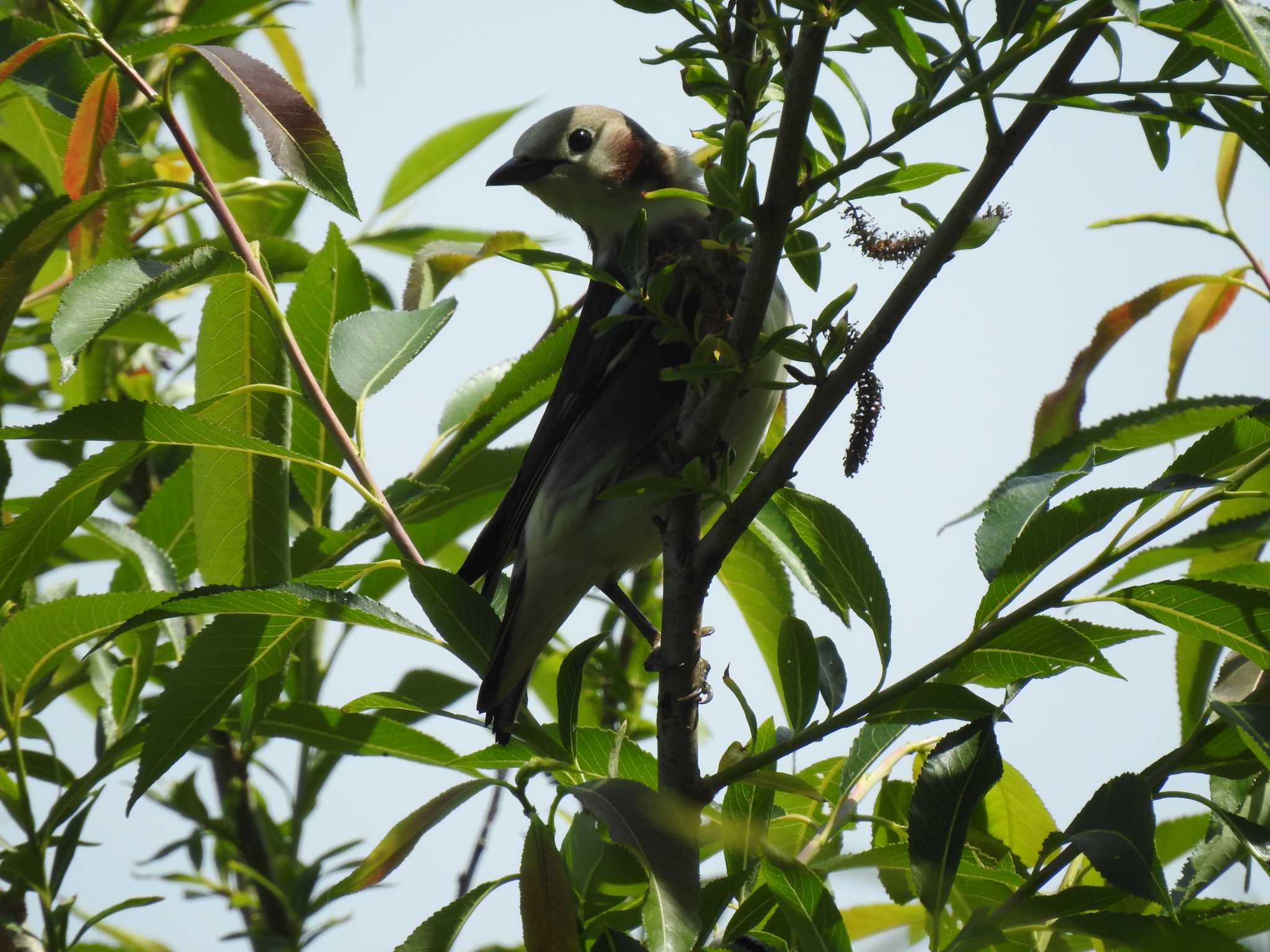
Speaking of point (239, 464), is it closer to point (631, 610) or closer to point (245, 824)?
point (245, 824)

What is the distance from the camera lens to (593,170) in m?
3.93

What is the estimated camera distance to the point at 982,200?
1.47 metres

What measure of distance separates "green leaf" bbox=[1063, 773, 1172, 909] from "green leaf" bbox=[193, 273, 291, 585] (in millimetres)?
1435

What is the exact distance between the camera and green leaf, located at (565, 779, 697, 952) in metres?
1.48

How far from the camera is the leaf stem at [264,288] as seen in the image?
2035 millimetres

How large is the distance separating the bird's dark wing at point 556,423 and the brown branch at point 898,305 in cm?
134

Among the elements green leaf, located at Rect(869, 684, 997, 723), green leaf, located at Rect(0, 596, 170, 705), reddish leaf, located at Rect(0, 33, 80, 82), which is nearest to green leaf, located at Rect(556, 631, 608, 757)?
green leaf, located at Rect(869, 684, 997, 723)

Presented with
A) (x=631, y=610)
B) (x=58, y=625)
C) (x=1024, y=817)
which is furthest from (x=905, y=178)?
(x=631, y=610)

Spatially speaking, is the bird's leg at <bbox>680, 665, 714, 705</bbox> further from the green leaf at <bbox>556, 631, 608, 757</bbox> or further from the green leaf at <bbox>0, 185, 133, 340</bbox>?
the green leaf at <bbox>0, 185, 133, 340</bbox>

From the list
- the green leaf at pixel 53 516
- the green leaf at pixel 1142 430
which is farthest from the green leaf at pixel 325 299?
the green leaf at pixel 1142 430

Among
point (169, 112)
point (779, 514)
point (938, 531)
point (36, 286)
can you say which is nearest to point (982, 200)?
point (938, 531)

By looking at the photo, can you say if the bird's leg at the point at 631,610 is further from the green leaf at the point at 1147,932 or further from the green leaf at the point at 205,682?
the green leaf at the point at 1147,932

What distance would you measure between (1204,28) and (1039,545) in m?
0.67

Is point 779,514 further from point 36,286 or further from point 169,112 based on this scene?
point 36,286
